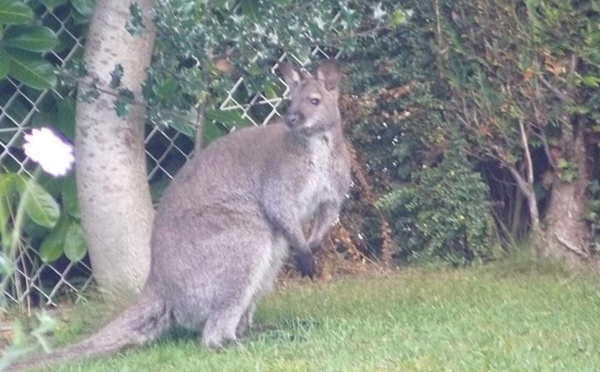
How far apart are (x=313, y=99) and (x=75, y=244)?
1.81 m

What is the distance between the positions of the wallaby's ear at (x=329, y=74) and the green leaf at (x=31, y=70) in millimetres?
1455

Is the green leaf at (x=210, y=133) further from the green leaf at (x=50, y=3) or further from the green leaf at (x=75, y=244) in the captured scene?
the green leaf at (x=50, y=3)

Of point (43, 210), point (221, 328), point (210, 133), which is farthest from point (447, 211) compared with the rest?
point (43, 210)

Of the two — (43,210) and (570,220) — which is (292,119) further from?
(570,220)

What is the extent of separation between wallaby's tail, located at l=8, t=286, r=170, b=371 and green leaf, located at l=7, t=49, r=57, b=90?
140 cm

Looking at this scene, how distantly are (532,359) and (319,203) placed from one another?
5.33 feet

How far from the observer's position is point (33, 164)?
734 cm

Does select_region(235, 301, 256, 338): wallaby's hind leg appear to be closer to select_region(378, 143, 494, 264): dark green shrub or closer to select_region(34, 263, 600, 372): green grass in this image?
select_region(34, 263, 600, 372): green grass

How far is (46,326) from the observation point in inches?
113

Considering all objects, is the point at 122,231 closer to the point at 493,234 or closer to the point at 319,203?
the point at 319,203

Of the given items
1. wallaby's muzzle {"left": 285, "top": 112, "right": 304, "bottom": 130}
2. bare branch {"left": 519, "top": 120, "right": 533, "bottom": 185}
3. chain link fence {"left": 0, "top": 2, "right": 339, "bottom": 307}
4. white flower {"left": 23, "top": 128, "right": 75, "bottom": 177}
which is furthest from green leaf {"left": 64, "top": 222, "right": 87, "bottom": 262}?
white flower {"left": 23, "top": 128, "right": 75, "bottom": 177}

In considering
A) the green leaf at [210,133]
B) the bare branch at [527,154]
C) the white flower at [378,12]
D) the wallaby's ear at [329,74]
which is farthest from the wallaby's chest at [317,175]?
the white flower at [378,12]

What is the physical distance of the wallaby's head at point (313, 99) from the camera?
6176 mm

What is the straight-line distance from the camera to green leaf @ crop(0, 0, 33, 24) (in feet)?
21.6
